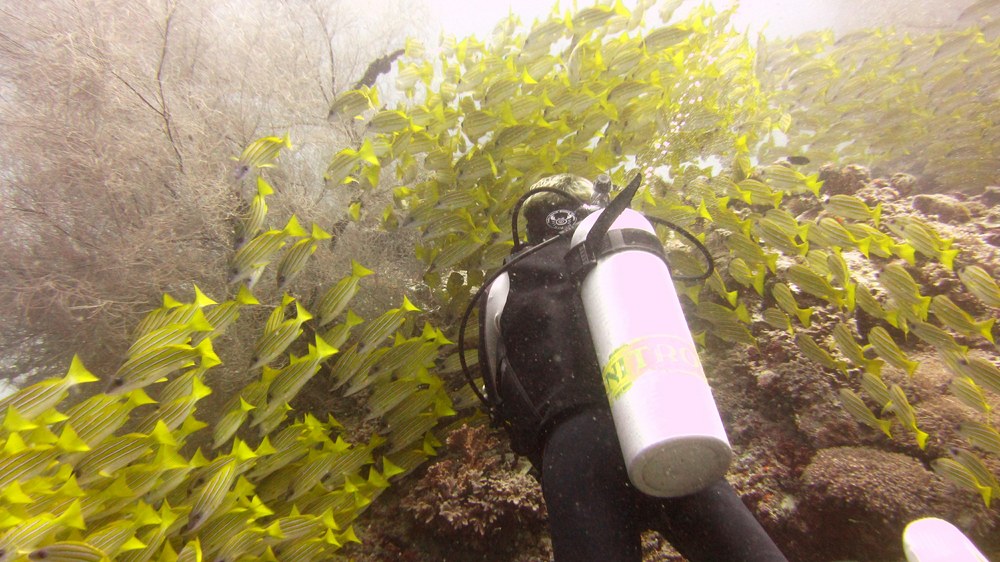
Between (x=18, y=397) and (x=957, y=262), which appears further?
(x=957, y=262)

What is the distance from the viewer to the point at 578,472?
5.29 ft

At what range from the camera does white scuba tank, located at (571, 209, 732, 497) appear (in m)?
1.34

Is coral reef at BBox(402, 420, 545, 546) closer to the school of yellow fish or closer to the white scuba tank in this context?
the school of yellow fish

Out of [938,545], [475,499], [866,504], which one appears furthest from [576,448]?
[866,504]

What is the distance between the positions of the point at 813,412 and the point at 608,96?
315 centimetres

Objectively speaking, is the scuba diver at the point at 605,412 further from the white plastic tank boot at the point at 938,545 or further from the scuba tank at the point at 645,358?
the white plastic tank boot at the point at 938,545

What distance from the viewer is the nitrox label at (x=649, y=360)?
1.43 metres

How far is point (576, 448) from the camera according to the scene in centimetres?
165

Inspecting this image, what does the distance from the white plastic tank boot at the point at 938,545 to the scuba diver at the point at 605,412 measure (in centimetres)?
39

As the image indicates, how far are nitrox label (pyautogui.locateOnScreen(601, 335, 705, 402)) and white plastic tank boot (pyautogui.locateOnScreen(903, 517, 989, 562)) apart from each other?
808 mm

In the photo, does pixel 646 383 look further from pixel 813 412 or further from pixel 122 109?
pixel 122 109

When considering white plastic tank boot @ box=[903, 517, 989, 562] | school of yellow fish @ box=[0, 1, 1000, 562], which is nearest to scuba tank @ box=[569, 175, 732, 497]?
white plastic tank boot @ box=[903, 517, 989, 562]

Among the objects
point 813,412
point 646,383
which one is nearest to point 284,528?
point 646,383

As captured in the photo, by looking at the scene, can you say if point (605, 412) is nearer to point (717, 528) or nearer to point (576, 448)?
point (576, 448)
